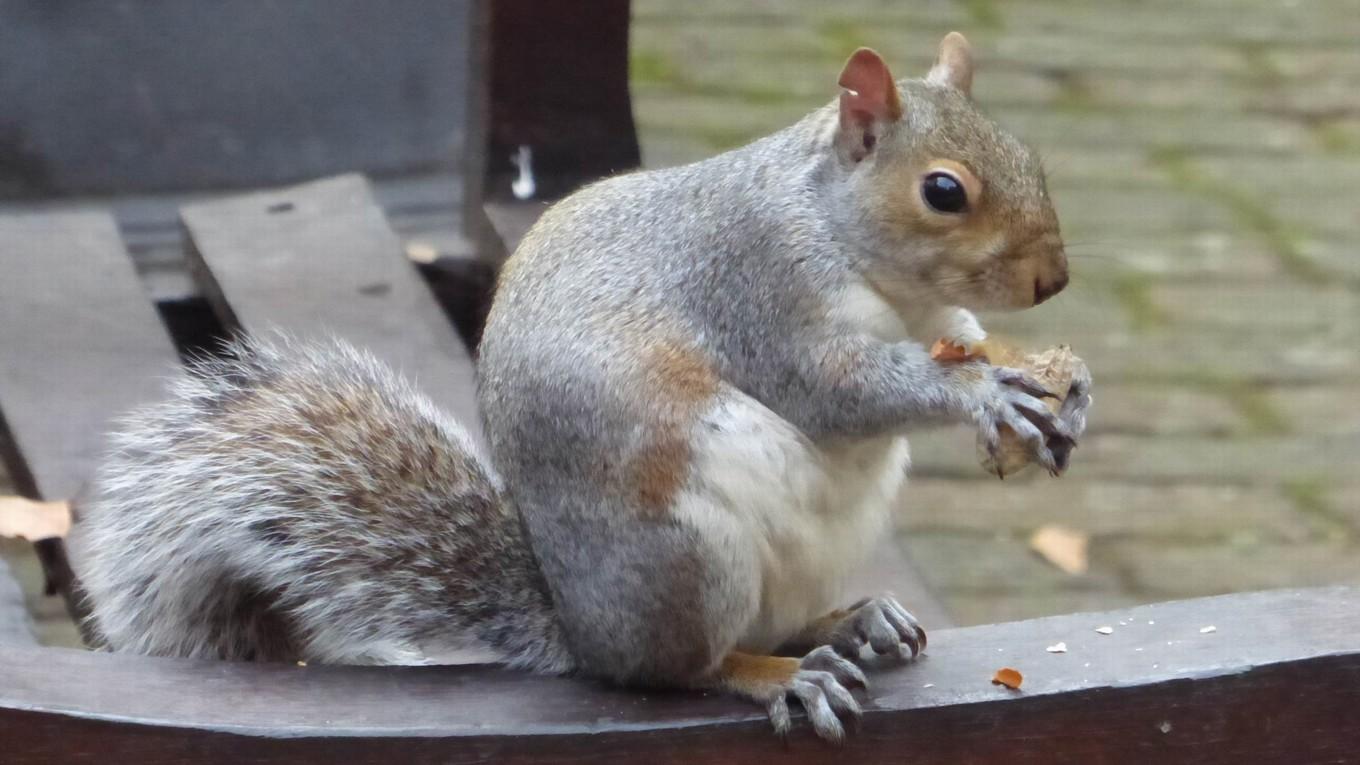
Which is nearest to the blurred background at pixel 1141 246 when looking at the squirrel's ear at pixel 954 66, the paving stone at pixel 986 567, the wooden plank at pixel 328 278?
the paving stone at pixel 986 567

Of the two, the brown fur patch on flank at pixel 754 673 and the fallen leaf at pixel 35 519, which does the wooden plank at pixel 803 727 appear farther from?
the fallen leaf at pixel 35 519

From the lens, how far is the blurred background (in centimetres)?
258

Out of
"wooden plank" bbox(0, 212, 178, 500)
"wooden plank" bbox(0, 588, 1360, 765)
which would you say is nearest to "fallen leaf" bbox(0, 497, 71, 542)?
"wooden plank" bbox(0, 212, 178, 500)

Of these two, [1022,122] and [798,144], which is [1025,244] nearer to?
[798,144]

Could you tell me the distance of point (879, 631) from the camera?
1.46m

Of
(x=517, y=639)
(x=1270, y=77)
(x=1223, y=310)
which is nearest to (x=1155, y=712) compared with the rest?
(x=517, y=639)

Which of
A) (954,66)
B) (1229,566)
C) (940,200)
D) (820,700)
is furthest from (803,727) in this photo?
(1229,566)

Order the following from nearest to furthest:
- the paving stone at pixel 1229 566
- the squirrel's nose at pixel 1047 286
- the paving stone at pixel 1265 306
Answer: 1. the squirrel's nose at pixel 1047 286
2. the paving stone at pixel 1229 566
3. the paving stone at pixel 1265 306

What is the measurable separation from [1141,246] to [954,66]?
77.8 inches

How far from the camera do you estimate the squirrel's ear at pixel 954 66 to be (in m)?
1.49

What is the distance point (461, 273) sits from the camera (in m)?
2.40

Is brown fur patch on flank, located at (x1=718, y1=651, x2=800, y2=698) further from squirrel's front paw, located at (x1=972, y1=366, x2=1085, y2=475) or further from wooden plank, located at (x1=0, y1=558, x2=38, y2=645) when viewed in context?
wooden plank, located at (x1=0, y1=558, x2=38, y2=645)

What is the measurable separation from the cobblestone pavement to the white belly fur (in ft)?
3.40

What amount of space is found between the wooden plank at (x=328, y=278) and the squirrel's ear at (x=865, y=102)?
679mm
